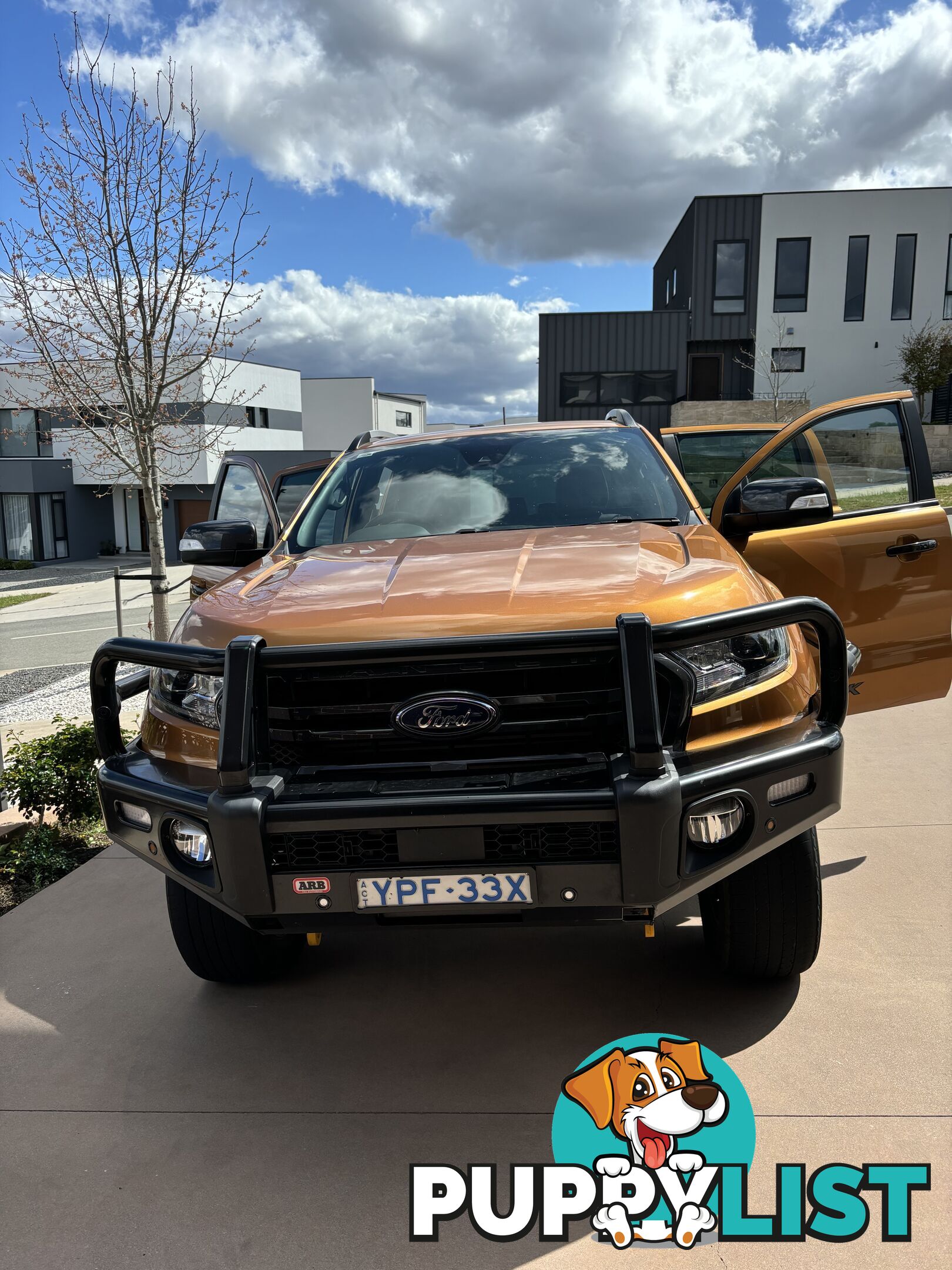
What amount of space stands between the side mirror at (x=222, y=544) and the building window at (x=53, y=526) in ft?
127

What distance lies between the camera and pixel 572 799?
2146 millimetres

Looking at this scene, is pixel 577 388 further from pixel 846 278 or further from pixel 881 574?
pixel 881 574

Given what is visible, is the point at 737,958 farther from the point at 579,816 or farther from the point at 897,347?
the point at 897,347

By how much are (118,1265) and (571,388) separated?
30.5 m

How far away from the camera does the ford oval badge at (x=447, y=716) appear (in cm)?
233

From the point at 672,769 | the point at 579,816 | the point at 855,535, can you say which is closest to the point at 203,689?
the point at 579,816

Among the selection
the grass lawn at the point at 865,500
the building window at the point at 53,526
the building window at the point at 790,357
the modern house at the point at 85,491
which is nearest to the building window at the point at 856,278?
the building window at the point at 790,357

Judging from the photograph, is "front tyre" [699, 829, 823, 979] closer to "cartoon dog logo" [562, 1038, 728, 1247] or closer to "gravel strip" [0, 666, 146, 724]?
"cartoon dog logo" [562, 1038, 728, 1247]

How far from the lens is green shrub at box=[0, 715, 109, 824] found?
470 cm

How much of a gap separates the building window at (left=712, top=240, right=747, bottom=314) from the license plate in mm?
32600

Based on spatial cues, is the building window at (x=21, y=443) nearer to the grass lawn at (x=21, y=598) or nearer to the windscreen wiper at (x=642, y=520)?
the grass lawn at (x=21, y=598)

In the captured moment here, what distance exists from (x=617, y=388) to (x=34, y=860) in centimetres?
2897

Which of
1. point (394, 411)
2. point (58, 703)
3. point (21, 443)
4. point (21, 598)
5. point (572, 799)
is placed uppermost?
point (394, 411)

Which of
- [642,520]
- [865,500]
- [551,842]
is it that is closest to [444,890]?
[551,842]
